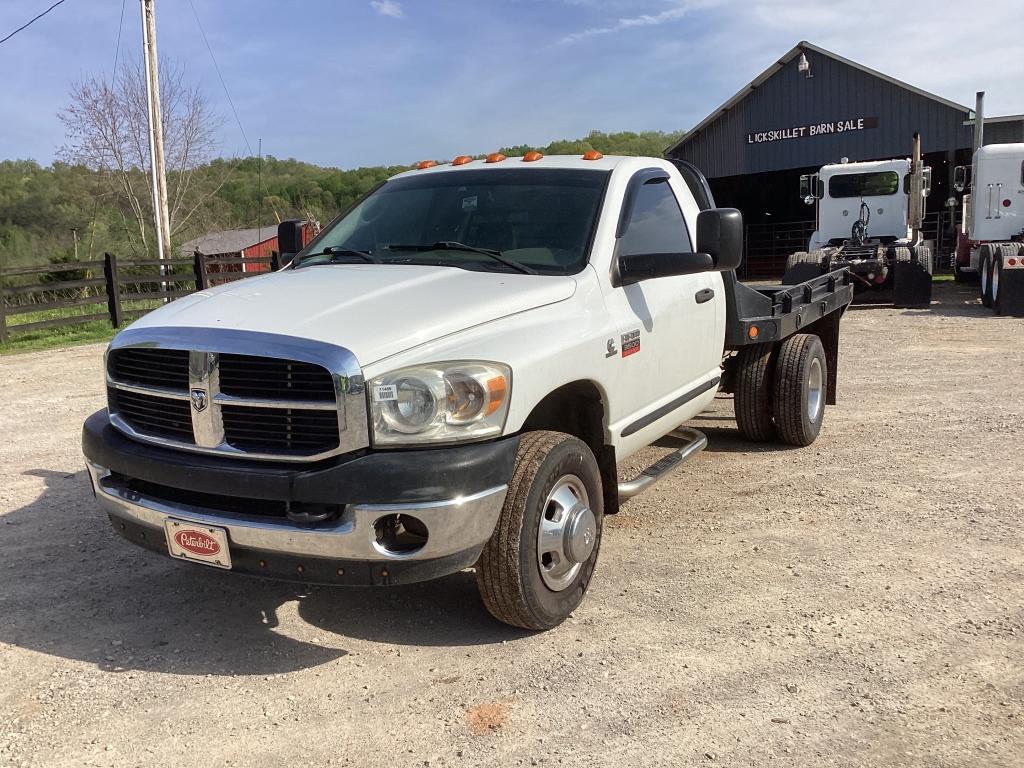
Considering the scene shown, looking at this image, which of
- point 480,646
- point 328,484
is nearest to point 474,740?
point 480,646

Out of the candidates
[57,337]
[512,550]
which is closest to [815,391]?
[512,550]

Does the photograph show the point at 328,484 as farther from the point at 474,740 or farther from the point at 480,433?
the point at 474,740

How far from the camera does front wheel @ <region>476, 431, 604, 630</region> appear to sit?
327 cm

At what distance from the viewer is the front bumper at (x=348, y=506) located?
9.75 ft

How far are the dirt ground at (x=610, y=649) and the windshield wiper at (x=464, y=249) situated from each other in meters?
1.45

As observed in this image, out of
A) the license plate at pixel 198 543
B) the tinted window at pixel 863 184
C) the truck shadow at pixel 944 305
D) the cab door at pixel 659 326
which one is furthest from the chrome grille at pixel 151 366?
the tinted window at pixel 863 184

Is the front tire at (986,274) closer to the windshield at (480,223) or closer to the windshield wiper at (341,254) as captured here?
the windshield at (480,223)

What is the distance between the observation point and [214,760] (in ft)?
9.17

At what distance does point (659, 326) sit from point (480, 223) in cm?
101

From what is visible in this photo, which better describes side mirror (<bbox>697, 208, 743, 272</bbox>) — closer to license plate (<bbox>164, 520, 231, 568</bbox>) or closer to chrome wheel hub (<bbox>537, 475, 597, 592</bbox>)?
chrome wheel hub (<bbox>537, 475, 597, 592</bbox>)

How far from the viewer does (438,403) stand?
10.1 feet

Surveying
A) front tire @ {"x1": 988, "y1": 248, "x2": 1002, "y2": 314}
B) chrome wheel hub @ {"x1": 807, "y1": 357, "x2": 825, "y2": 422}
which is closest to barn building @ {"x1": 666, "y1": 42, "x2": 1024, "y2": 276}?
front tire @ {"x1": 988, "y1": 248, "x2": 1002, "y2": 314}

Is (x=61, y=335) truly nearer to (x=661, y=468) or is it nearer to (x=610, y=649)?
(x=661, y=468)

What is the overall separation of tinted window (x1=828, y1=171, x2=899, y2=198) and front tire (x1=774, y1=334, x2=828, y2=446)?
1224cm
